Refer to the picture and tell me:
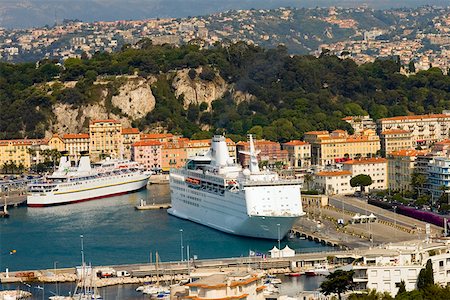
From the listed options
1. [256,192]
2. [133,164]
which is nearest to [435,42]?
[133,164]

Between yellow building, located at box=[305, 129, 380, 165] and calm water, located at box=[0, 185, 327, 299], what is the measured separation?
10810 mm

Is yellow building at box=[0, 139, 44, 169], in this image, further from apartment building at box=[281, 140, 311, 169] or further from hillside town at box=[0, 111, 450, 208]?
apartment building at box=[281, 140, 311, 169]

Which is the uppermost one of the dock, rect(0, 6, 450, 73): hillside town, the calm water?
rect(0, 6, 450, 73): hillside town

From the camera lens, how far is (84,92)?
5512 centimetres

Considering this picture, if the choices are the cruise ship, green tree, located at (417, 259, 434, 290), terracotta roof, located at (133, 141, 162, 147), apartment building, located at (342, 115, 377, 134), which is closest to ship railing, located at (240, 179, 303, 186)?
the cruise ship

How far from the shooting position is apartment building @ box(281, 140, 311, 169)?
4841 centimetres

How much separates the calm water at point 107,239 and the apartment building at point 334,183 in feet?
16.2

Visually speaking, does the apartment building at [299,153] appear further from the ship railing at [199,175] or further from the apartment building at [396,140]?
the ship railing at [199,175]

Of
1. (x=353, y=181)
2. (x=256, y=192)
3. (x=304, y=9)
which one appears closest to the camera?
(x=256, y=192)

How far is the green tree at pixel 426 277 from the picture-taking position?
18.0 m

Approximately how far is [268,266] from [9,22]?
24.0 meters

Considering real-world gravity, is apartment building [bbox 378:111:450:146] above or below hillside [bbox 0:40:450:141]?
below

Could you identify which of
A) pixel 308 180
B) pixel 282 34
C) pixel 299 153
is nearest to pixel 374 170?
pixel 308 180

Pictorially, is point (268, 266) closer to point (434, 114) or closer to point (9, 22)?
point (9, 22)
